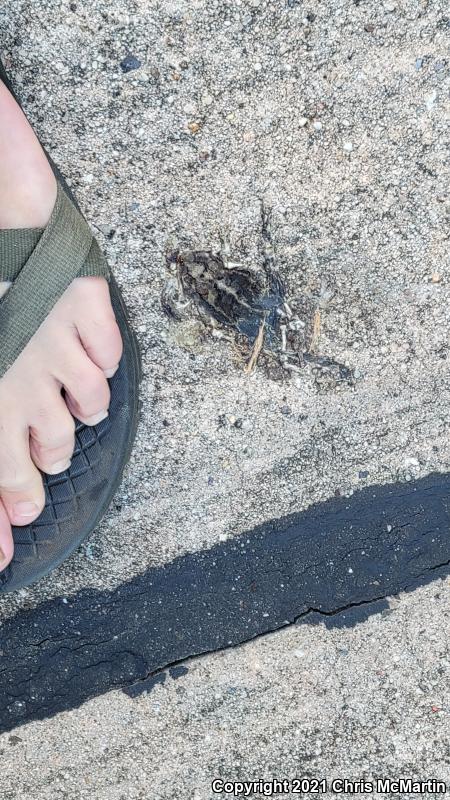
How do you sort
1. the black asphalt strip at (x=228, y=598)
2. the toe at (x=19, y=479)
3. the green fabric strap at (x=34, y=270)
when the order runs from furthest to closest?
the black asphalt strip at (x=228, y=598) → the toe at (x=19, y=479) → the green fabric strap at (x=34, y=270)

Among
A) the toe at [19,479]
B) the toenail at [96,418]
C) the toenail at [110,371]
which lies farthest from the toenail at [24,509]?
the toenail at [110,371]

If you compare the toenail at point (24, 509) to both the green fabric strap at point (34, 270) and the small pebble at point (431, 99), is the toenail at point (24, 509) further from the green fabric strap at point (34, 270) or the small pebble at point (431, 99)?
the small pebble at point (431, 99)

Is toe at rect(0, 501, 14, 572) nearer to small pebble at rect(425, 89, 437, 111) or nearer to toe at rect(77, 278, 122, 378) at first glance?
toe at rect(77, 278, 122, 378)

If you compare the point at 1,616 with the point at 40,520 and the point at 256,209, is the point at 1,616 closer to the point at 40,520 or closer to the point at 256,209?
the point at 40,520

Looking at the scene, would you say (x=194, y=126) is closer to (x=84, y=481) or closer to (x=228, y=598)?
(x=84, y=481)

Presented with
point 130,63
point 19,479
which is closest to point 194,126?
point 130,63

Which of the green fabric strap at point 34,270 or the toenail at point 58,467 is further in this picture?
the toenail at point 58,467
